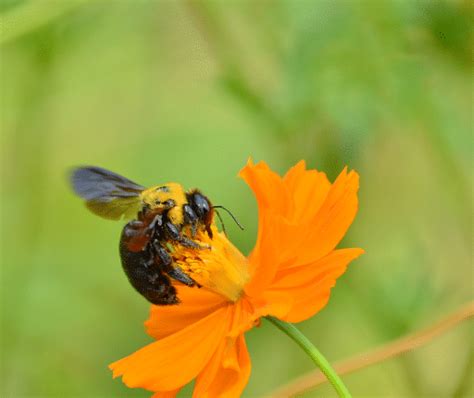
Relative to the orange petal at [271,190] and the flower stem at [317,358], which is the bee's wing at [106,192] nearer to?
the orange petal at [271,190]

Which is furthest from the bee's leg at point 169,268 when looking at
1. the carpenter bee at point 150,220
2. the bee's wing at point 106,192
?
the bee's wing at point 106,192

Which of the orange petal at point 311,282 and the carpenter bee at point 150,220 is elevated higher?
the carpenter bee at point 150,220

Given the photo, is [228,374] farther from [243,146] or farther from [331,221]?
[243,146]

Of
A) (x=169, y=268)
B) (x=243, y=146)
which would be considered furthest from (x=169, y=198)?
(x=243, y=146)

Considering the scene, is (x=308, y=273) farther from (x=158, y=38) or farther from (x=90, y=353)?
(x=158, y=38)

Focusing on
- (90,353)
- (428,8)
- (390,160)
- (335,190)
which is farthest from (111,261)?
(335,190)

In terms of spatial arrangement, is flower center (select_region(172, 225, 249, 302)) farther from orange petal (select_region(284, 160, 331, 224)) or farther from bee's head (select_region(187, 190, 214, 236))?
orange petal (select_region(284, 160, 331, 224))


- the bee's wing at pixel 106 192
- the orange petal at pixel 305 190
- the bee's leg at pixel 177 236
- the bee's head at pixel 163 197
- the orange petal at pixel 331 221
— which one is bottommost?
the orange petal at pixel 331 221
